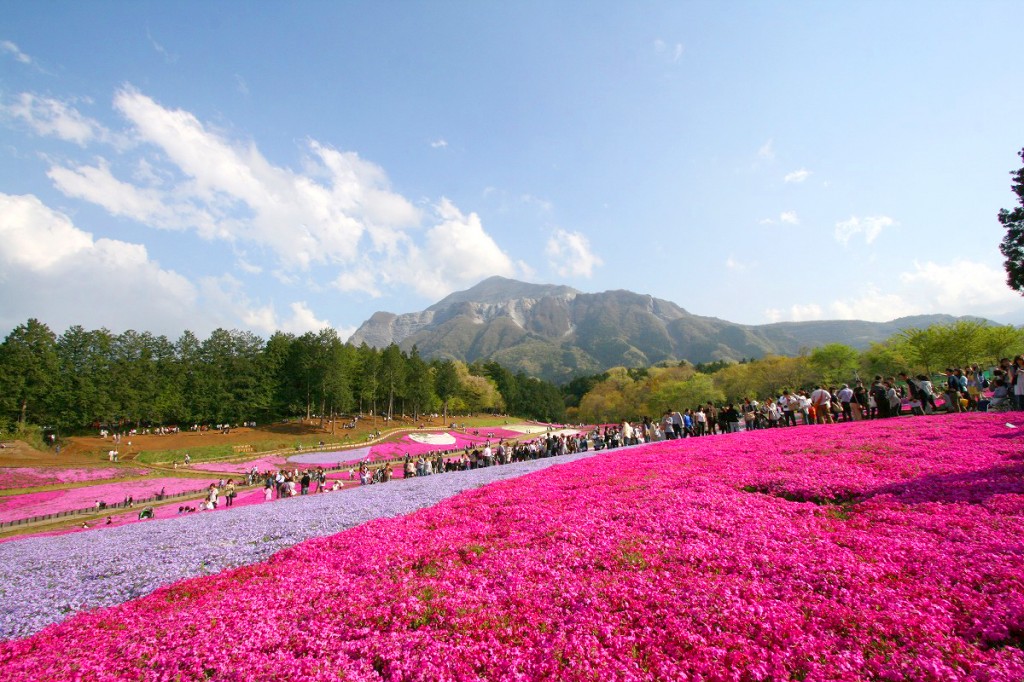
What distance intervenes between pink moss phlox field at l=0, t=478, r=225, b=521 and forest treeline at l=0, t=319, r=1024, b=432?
36.5 m

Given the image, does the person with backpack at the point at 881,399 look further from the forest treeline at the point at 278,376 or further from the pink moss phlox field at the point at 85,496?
the pink moss phlox field at the point at 85,496

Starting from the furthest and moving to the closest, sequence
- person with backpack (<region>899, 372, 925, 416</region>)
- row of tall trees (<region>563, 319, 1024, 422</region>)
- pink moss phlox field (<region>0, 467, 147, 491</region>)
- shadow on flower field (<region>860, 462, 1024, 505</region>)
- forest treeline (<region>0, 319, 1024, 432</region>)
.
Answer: forest treeline (<region>0, 319, 1024, 432</region>) → row of tall trees (<region>563, 319, 1024, 422</region>) → pink moss phlox field (<region>0, 467, 147, 491</region>) → person with backpack (<region>899, 372, 925, 416</region>) → shadow on flower field (<region>860, 462, 1024, 505</region>)

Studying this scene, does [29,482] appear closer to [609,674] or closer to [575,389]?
[609,674]

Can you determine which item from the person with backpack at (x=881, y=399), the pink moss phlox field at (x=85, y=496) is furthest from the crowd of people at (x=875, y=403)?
the pink moss phlox field at (x=85, y=496)

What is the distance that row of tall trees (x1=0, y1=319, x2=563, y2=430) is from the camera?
6588 centimetres

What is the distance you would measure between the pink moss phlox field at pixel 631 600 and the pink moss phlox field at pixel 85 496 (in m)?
32.5

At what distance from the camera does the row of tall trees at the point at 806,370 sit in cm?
5775

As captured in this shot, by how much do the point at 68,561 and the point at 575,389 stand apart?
17316 cm

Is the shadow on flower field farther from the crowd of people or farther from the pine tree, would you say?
the pine tree

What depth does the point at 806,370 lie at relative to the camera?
98.0 m

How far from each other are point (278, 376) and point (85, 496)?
188 feet

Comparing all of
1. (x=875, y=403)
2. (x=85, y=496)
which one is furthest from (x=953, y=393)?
(x=85, y=496)

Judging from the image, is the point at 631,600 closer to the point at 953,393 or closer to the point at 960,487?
the point at 960,487

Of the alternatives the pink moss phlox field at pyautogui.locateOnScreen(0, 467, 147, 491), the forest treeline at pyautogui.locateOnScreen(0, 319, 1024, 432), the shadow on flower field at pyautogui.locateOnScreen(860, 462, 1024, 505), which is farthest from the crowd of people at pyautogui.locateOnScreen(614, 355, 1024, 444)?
the pink moss phlox field at pyautogui.locateOnScreen(0, 467, 147, 491)
